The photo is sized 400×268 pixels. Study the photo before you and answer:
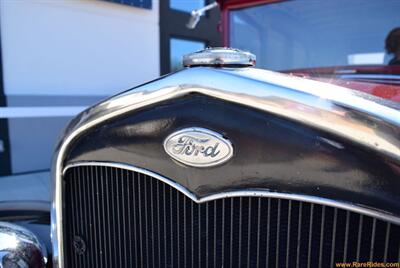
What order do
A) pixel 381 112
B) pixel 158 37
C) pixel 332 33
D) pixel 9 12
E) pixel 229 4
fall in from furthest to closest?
pixel 158 37 → pixel 9 12 → pixel 229 4 → pixel 332 33 → pixel 381 112

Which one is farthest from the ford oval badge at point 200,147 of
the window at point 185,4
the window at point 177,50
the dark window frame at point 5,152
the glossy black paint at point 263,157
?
the window at point 185,4

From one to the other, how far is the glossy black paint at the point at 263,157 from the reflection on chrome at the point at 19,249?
0.57 meters

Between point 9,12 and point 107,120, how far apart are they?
4.11 metres

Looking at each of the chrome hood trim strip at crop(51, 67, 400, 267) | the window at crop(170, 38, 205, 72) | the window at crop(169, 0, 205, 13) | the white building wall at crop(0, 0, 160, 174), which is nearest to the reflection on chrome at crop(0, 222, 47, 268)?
the chrome hood trim strip at crop(51, 67, 400, 267)

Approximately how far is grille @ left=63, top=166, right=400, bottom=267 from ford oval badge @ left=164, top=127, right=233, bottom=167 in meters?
0.12

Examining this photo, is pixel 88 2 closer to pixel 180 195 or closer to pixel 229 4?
pixel 229 4

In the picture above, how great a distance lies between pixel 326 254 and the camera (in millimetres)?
872

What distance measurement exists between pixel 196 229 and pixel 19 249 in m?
0.70

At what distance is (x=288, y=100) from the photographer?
875 millimetres

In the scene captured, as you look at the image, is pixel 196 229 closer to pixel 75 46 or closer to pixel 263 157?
pixel 263 157

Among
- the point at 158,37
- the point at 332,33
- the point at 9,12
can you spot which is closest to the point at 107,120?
the point at 332,33

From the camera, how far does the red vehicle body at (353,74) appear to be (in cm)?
133

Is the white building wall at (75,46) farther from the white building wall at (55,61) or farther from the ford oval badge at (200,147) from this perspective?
the ford oval badge at (200,147)

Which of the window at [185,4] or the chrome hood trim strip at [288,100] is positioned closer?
the chrome hood trim strip at [288,100]
